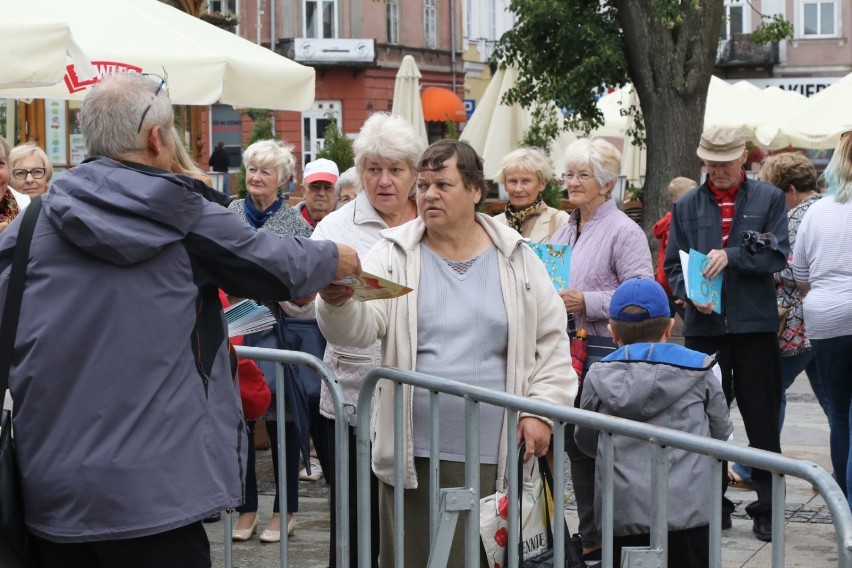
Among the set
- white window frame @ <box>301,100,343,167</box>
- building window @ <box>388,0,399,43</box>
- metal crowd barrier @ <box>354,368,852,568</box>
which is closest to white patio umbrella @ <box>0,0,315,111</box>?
metal crowd barrier @ <box>354,368,852,568</box>

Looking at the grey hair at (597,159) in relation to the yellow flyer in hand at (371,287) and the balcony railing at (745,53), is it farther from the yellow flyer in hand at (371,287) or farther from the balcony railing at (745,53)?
the balcony railing at (745,53)

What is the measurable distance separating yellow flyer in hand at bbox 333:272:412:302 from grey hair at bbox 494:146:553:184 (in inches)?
112

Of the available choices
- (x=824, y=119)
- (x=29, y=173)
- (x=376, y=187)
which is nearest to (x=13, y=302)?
(x=376, y=187)

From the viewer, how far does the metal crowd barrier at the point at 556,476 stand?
2.82 meters

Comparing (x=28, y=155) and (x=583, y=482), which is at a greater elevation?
(x=28, y=155)

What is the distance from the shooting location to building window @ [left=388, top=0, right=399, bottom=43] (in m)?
46.2

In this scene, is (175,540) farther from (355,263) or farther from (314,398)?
(314,398)

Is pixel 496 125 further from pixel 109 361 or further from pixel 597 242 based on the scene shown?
pixel 109 361

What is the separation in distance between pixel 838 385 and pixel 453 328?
112 inches

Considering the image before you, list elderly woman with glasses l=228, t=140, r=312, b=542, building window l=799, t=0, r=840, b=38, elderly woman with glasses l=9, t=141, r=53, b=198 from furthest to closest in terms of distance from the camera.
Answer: building window l=799, t=0, r=840, b=38
elderly woman with glasses l=9, t=141, r=53, b=198
elderly woman with glasses l=228, t=140, r=312, b=542

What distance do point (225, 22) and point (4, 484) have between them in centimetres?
1386

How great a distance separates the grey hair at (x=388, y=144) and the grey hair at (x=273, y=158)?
5.69ft

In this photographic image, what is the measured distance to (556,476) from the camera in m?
3.65

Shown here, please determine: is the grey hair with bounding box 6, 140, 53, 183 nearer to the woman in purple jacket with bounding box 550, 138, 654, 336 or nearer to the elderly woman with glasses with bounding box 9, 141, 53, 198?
the elderly woman with glasses with bounding box 9, 141, 53, 198
